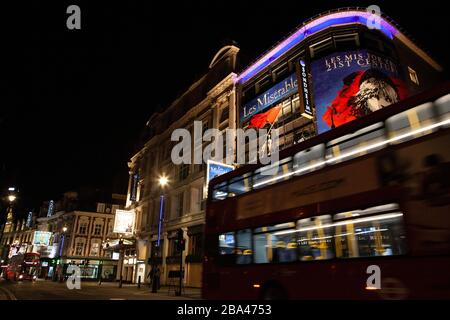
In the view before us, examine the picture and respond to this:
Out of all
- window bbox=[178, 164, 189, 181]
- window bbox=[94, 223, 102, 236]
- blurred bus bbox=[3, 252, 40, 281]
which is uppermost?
window bbox=[178, 164, 189, 181]

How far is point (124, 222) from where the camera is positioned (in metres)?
40.2

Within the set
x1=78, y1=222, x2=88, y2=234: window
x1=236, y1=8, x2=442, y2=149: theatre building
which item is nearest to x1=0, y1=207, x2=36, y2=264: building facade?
x1=78, y1=222, x2=88, y2=234: window

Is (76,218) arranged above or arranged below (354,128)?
above

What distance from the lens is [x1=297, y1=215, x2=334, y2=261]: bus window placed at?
27.9 ft

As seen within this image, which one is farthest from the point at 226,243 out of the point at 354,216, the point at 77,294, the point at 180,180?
the point at 180,180

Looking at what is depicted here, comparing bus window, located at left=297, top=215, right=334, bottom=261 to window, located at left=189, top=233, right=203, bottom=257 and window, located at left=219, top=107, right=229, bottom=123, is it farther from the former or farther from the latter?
window, located at left=219, top=107, right=229, bottom=123

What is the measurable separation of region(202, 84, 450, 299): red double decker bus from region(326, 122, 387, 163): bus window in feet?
0.09

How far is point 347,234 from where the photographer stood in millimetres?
8078

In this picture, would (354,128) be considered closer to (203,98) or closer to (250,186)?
(250,186)

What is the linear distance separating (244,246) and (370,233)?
14.3 ft

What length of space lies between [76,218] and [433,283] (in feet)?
192

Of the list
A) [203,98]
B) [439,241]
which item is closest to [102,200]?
[203,98]

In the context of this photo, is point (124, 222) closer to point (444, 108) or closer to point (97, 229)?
point (97, 229)

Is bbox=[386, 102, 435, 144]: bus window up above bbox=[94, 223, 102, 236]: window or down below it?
below
